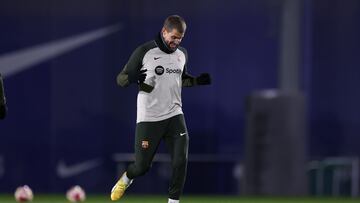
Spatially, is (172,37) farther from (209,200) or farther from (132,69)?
(209,200)

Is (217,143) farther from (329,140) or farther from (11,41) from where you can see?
(11,41)

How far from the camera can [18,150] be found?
63.2ft

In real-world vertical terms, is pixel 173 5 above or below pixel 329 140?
above

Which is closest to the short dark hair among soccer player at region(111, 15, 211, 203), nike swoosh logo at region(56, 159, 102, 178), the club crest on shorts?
soccer player at region(111, 15, 211, 203)

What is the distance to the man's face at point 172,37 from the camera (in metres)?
11.5

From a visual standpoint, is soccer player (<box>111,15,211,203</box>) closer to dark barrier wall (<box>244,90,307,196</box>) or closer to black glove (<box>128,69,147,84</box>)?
black glove (<box>128,69,147,84</box>)

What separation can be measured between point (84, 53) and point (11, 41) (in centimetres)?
116

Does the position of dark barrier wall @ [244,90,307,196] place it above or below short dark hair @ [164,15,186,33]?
below

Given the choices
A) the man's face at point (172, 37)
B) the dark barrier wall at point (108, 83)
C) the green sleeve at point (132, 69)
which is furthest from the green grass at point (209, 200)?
the man's face at point (172, 37)

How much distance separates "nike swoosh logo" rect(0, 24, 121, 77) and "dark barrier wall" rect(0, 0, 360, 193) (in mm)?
16

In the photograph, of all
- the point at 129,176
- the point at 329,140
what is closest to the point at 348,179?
the point at 329,140

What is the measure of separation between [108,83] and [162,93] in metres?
7.91

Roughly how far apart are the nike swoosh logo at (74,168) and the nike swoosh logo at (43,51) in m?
1.65

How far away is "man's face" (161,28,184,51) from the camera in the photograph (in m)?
11.5
